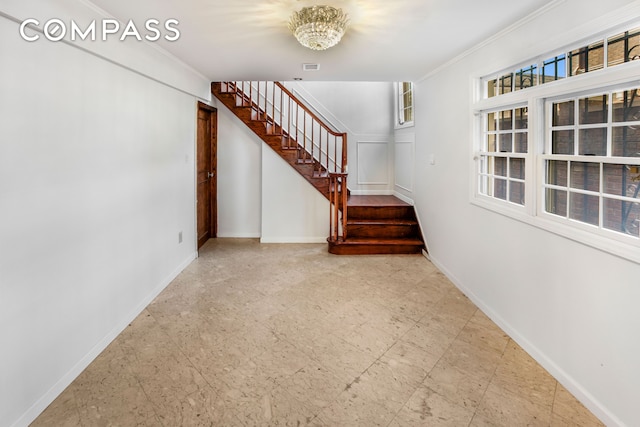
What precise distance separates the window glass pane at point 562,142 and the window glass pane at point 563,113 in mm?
57

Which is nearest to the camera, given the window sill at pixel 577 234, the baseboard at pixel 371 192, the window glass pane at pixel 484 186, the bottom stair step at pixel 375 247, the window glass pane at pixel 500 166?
the window sill at pixel 577 234

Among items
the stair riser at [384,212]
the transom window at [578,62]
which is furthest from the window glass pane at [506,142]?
the stair riser at [384,212]

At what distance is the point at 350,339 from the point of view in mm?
2678

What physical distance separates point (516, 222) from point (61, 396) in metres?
3.20

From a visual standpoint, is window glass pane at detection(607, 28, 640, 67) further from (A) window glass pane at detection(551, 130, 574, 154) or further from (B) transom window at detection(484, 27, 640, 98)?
(A) window glass pane at detection(551, 130, 574, 154)

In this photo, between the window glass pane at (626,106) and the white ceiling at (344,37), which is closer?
the window glass pane at (626,106)

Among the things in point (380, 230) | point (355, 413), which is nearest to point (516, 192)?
point (355, 413)

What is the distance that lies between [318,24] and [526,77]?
5.29 ft

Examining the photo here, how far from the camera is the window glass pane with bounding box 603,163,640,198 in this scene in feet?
5.94

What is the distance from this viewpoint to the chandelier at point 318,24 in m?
2.40

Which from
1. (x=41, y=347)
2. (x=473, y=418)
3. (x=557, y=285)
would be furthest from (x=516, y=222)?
(x=41, y=347)

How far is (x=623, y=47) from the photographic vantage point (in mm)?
1868

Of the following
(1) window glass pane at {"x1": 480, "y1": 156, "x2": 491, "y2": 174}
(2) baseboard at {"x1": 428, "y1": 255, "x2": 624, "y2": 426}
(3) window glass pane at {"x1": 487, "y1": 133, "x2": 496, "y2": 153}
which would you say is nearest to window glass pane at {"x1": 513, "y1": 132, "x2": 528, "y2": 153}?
(3) window glass pane at {"x1": 487, "y1": 133, "x2": 496, "y2": 153}

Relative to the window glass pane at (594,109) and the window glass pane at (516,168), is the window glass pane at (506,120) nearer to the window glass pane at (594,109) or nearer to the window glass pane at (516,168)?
the window glass pane at (516,168)
